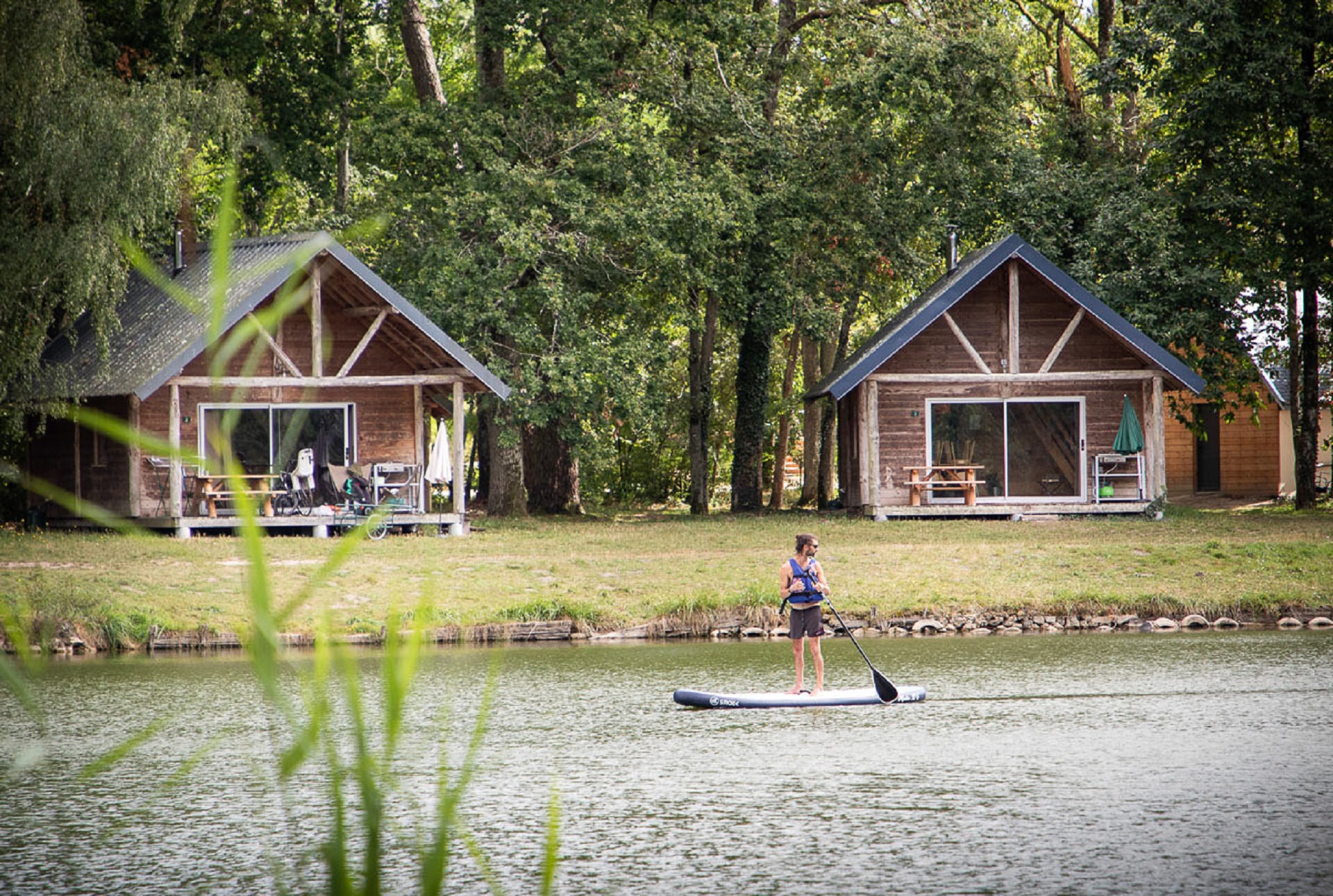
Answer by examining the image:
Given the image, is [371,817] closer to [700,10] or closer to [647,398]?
[647,398]

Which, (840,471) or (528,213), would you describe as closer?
(528,213)

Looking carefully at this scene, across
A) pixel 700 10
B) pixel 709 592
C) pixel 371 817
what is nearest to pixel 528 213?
pixel 700 10

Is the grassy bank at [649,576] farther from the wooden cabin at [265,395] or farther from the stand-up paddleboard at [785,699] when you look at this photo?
the stand-up paddleboard at [785,699]

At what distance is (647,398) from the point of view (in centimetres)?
2720

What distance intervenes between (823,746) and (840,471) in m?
22.0

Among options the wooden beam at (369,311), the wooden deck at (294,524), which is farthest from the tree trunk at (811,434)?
the wooden beam at (369,311)

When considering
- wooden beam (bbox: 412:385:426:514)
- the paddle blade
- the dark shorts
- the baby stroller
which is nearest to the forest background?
wooden beam (bbox: 412:385:426:514)

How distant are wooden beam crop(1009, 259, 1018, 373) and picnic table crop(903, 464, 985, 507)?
1.90m

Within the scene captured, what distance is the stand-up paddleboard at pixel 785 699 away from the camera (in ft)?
39.1

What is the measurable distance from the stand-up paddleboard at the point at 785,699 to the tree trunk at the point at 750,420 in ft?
65.3

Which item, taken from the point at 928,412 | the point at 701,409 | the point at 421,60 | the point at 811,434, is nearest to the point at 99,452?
the point at 421,60

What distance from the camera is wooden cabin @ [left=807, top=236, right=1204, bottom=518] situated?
26.7 meters

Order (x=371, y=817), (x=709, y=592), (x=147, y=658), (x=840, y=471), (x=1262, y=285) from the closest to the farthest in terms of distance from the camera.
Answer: (x=371, y=817)
(x=147, y=658)
(x=709, y=592)
(x=1262, y=285)
(x=840, y=471)

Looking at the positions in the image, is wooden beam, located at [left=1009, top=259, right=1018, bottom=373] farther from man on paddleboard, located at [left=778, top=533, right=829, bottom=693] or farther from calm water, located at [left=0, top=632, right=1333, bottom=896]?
man on paddleboard, located at [left=778, top=533, right=829, bottom=693]
